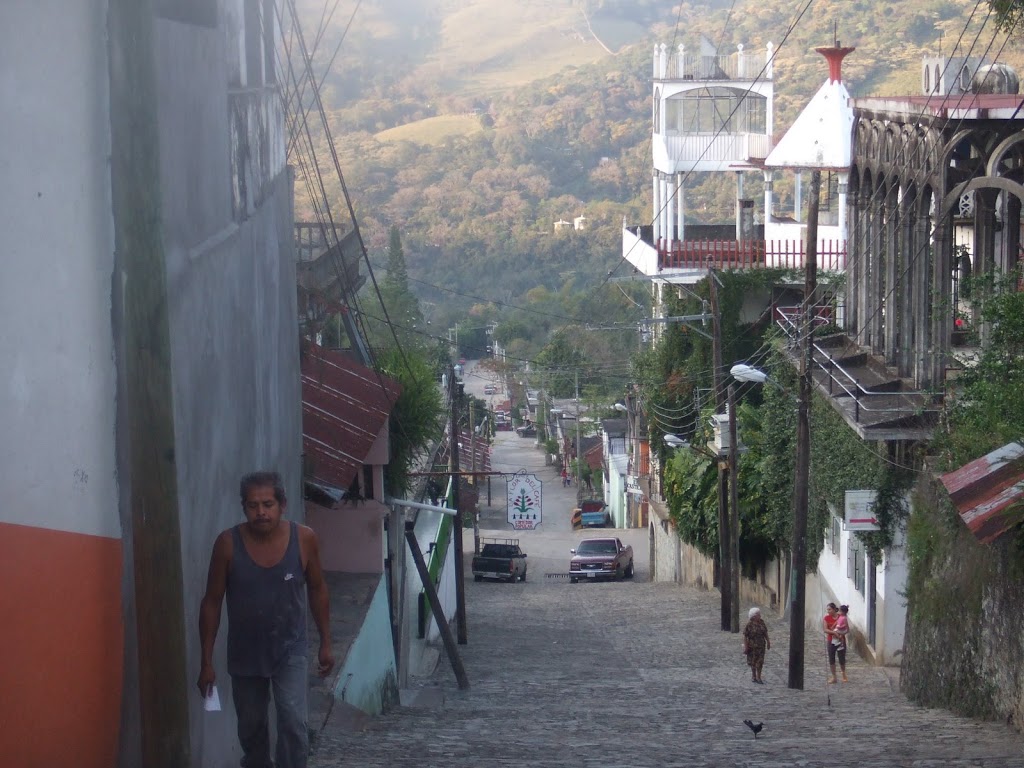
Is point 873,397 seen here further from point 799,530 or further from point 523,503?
point 523,503

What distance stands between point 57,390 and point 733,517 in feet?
64.4

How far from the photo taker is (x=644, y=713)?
522 inches

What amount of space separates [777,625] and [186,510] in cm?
2102

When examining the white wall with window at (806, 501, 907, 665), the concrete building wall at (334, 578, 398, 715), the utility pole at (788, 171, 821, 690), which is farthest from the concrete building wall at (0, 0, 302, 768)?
the white wall with window at (806, 501, 907, 665)

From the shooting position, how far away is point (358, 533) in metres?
17.2

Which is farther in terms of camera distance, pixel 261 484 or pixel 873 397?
pixel 873 397

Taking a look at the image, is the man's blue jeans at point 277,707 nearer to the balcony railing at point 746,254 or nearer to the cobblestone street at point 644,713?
the cobblestone street at point 644,713

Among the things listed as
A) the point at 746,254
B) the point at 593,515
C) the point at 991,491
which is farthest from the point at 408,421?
the point at 593,515

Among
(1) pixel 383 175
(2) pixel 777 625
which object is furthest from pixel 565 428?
(2) pixel 777 625

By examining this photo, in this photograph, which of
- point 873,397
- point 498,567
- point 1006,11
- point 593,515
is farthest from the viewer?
point 593,515

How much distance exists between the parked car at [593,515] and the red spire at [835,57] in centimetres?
3329

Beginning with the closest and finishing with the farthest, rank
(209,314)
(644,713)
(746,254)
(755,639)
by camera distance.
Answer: (209,314) < (644,713) < (755,639) < (746,254)

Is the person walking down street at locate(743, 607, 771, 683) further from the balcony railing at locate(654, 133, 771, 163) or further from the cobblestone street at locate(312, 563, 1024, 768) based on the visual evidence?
the balcony railing at locate(654, 133, 771, 163)

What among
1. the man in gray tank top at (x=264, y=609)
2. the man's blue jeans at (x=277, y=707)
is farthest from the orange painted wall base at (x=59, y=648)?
the man's blue jeans at (x=277, y=707)
